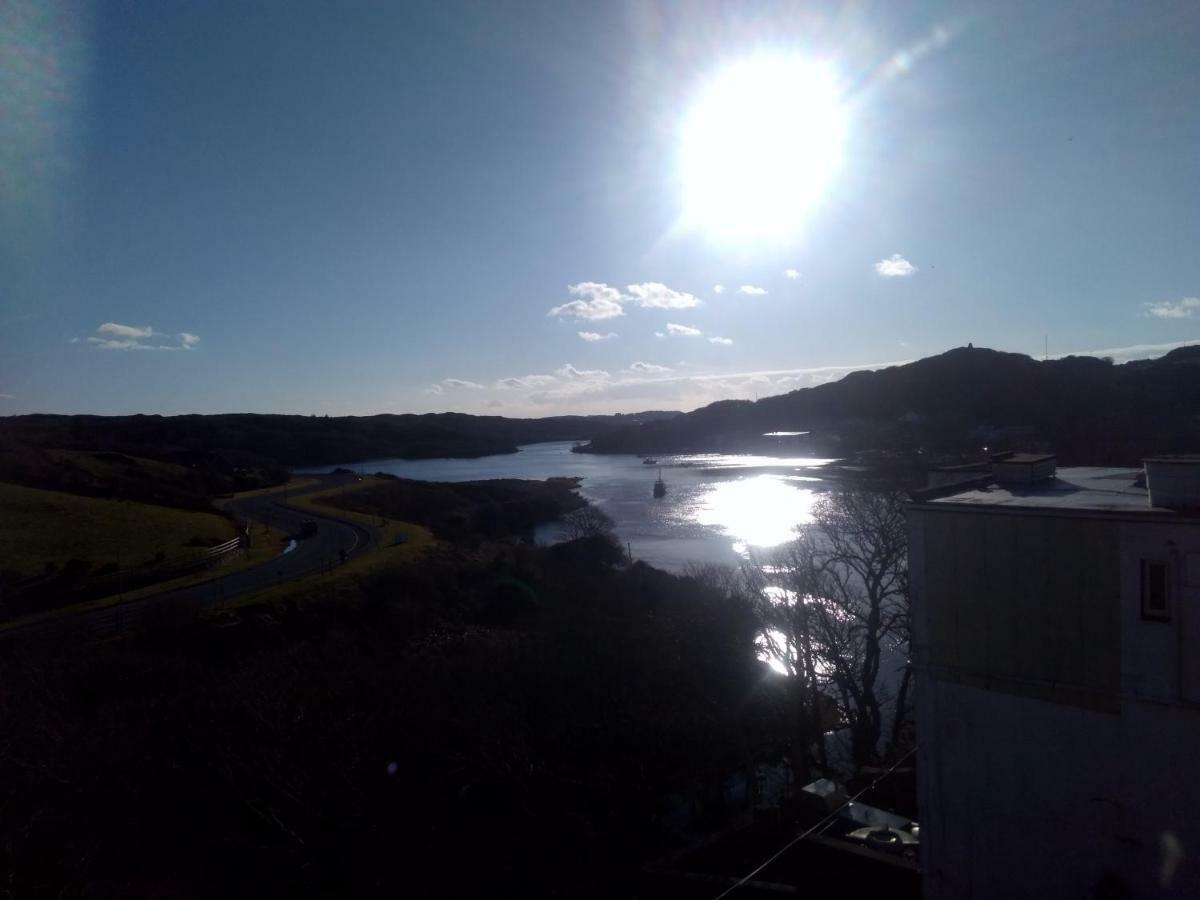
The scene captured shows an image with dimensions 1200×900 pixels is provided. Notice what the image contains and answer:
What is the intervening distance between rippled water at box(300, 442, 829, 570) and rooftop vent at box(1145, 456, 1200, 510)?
33.4 ft

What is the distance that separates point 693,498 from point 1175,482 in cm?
2219

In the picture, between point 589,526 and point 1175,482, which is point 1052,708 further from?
point 589,526

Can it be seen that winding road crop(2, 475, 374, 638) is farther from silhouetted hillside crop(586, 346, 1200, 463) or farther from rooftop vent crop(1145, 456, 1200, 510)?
silhouetted hillside crop(586, 346, 1200, 463)

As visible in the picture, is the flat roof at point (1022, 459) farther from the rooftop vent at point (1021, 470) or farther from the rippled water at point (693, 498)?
the rippled water at point (693, 498)

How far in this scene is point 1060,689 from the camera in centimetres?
282

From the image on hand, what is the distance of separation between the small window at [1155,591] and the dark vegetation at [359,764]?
108 inches

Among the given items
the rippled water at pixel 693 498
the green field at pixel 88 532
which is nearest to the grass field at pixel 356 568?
the green field at pixel 88 532

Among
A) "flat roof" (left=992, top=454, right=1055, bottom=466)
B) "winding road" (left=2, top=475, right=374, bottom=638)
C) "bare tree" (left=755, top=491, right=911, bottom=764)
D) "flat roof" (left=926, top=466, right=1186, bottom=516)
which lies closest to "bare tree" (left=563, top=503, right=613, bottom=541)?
"winding road" (left=2, top=475, right=374, bottom=638)

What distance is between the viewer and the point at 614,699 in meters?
5.40

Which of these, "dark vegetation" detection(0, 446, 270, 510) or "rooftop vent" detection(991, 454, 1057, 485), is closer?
"rooftop vent" detection(991, 454, 1057, 485)

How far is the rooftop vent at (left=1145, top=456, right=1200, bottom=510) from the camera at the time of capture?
2617 mm

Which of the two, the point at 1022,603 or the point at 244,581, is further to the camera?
the point at 244,581

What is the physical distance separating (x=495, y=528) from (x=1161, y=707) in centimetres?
1860

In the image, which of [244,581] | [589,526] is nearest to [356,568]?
[244,581]
